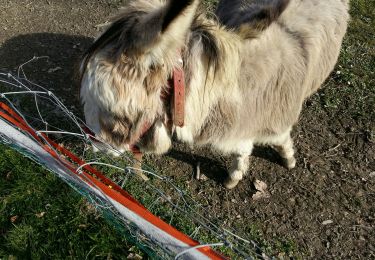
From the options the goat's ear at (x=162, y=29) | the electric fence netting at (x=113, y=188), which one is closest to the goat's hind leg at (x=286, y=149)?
the electric fence netting at (x=113, y=188)

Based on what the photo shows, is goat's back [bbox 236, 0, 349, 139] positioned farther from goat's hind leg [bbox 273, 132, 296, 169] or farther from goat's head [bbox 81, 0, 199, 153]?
goat's head [bbox 81, 0, 199, 153]

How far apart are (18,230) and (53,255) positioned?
1.07 feet

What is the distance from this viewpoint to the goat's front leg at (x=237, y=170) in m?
2.89

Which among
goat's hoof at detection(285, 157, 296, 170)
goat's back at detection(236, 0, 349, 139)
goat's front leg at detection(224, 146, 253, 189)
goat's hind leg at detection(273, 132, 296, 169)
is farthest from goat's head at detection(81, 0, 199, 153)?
goat's hoof at detection(285, 157, 296, 170)

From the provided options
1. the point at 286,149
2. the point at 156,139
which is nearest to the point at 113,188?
the point at 156,139

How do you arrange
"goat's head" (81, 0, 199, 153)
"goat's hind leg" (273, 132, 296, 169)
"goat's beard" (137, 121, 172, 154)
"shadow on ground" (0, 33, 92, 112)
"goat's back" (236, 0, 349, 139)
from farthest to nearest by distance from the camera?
"shadow on ground" (0, 33, 92, 112), "goat's hind leg" (273, 132, 296, 169), "goat's back" (236, 0, 349, 139), "goat's beard" (137, 121, 172, 154), "goat's head" (81, 0, 199, 153)

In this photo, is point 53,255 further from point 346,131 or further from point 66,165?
point 346,131

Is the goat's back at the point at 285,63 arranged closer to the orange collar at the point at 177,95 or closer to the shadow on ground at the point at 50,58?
the orange collar at the point at 177,95

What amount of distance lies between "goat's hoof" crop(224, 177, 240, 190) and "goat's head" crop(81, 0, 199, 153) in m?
1.30

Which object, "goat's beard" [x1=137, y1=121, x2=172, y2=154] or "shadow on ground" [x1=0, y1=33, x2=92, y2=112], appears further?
"shadow on ground" [x1=0, y1=33, x2=92, y2=112]

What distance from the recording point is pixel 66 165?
1.94m

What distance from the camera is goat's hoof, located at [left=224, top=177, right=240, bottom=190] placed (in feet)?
10.2

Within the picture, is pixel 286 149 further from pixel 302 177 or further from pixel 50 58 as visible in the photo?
pixel 50 58

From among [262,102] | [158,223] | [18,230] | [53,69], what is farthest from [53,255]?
[53,69]
